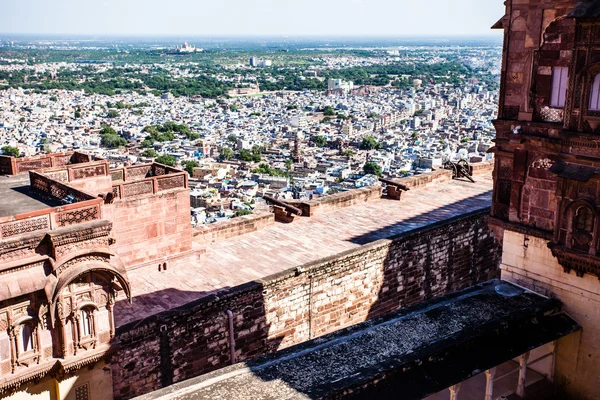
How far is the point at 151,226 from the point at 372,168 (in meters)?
37.6

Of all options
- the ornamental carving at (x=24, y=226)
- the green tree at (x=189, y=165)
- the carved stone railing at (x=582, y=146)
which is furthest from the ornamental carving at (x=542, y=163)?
the green tree at (x=189, y=165)

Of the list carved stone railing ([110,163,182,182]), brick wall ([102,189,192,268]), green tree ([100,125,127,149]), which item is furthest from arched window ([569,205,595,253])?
green tree ([100,125,127,149])

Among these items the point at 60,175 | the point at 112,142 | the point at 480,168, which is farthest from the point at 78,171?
the point at 112,142

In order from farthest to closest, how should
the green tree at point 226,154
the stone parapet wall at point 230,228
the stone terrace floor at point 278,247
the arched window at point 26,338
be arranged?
1. the green tree at point 226,154
2. the stone parapet wall at point 230,228
3. the stone terrace floor at point 278,247
4. the arched window at point 26,338

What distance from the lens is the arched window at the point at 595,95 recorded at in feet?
21.8

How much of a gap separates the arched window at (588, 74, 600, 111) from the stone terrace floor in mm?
6325

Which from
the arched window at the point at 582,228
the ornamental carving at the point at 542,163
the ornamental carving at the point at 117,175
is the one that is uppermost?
the ornamental carving at the point at 542,163

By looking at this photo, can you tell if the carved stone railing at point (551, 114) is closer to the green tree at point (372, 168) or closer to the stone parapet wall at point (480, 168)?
the stone parapet wall at point (480, 168)

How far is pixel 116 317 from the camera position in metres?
9.95

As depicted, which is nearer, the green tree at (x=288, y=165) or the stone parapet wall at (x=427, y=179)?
the stone parapet wall at (x=427, y=179)

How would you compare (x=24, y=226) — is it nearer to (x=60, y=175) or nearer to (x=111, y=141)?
(x=60, y=175)

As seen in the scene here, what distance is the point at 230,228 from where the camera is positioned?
13.6 metres

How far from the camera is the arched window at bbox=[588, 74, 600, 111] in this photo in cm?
664

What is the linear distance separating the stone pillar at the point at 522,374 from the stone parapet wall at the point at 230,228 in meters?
7.54
